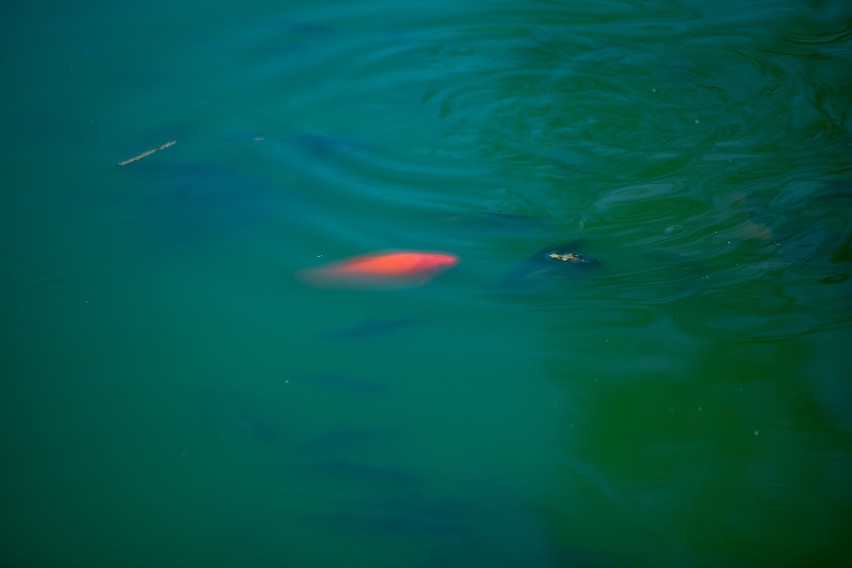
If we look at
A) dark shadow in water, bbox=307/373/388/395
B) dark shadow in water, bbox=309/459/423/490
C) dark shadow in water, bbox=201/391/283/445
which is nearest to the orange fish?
dark shadow in water, bbox=307/373/388/395

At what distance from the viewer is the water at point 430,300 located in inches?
71.2

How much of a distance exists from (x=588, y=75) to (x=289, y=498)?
2.03 m

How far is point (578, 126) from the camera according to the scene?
2832mm

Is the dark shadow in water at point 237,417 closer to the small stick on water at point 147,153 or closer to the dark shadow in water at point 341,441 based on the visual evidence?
the dark shadow in water at point 341,441

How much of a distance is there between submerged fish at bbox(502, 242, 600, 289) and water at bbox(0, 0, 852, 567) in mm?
15

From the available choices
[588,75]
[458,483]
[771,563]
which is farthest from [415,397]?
[588,75]

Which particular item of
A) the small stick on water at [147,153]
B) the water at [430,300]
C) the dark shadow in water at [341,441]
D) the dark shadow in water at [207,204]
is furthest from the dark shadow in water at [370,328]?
the small stick on water at [147,153]

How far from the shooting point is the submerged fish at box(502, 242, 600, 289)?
225cm

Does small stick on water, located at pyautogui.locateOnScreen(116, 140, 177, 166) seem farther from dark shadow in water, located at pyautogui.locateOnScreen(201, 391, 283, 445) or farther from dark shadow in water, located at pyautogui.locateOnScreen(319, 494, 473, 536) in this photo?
dark shadow in water, located at pyautogui.locateOnScreen(319, 494, 473, 536)

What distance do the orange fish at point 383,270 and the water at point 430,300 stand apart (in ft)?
0.14

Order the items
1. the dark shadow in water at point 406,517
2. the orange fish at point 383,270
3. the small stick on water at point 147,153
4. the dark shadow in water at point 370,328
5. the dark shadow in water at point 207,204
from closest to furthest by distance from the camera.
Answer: the dark shadow in water at point 406,517 < the dark shadow in water at point 370,328 < the orange fish at point 383,270 < the dark shadow in water at point 207,204 < the small stick on water at point 147,153

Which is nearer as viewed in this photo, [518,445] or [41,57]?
[518,445]

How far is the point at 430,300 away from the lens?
7.20ft

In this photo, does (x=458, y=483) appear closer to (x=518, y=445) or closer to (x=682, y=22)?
(x=518, y=445)
